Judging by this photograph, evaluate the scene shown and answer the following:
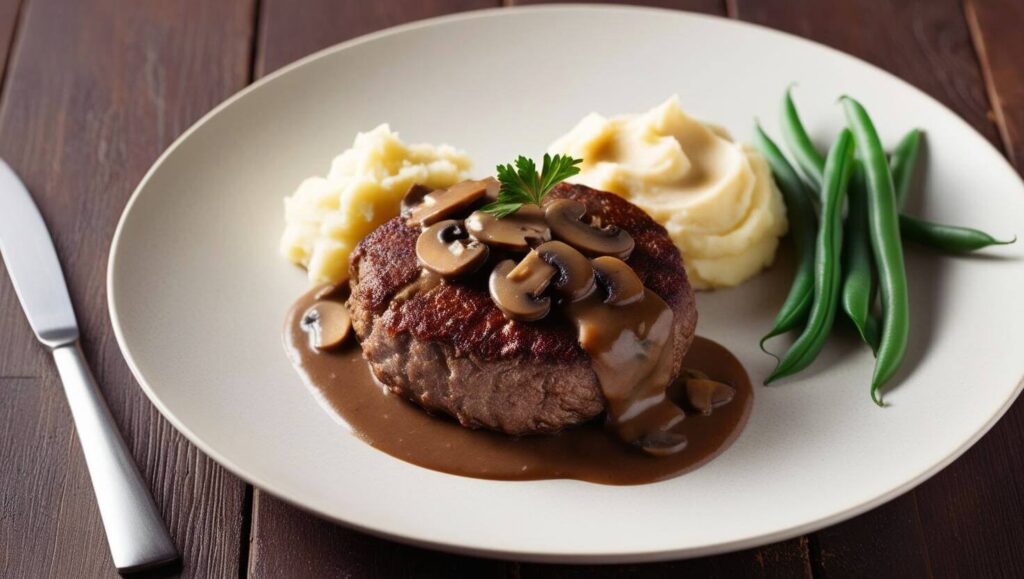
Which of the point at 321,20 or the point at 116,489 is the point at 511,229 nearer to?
the point at 116,489

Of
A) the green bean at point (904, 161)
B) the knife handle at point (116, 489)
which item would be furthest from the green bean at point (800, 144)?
the knife handle at point (116, 489)

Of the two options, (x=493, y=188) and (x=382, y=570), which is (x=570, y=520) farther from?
(x=493, y=188)

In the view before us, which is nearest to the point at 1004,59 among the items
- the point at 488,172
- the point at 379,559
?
the point at 488,172

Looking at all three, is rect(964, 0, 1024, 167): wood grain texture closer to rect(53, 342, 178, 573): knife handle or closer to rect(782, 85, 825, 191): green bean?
rect(782, 85, 825, 191): green bean

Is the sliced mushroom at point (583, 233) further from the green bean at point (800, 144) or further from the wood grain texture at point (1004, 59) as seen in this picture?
the wood grain texture at point (1004, 59)

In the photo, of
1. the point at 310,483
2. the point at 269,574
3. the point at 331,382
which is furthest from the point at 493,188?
the point at 269,574
